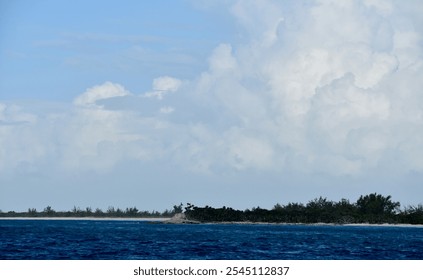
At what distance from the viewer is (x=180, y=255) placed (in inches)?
→ 3553

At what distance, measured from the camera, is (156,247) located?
103 meters

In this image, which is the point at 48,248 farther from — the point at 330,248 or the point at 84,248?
the point at 330,248

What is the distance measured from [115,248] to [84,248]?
134 inches

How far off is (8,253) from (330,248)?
37143 millimetres

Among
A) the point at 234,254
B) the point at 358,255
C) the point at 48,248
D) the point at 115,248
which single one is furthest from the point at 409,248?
the point at 48,248
